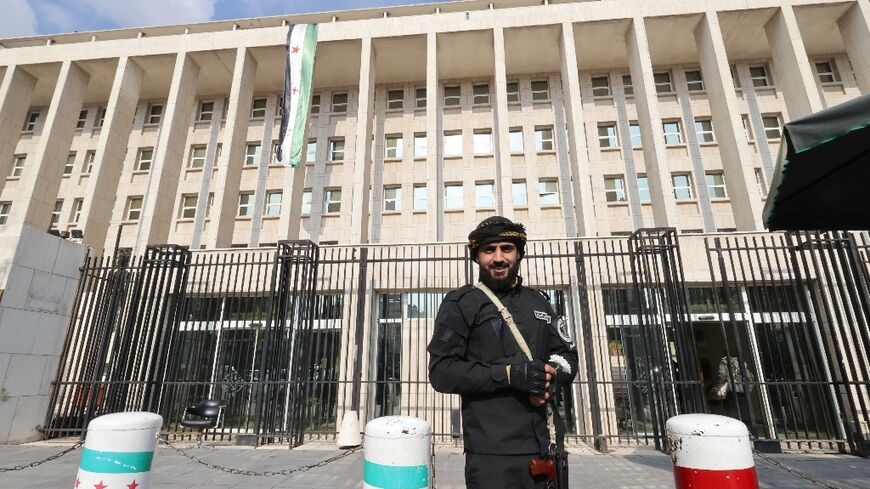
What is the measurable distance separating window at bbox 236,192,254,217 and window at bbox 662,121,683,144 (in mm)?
21544

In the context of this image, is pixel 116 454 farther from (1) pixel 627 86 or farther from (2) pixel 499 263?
(1) pixel 627 86

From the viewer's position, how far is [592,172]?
68.5 ft

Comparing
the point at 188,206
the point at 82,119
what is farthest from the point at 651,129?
the point at 82,119

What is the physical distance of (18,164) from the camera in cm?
2475

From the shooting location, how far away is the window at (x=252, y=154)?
23.1 meters

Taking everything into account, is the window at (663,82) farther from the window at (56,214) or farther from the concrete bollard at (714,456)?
the window at (56,214)

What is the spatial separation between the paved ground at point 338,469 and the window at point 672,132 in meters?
17.3

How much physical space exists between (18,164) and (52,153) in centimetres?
678

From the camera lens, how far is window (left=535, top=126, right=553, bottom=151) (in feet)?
71.2

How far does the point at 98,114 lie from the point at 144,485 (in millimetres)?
29730

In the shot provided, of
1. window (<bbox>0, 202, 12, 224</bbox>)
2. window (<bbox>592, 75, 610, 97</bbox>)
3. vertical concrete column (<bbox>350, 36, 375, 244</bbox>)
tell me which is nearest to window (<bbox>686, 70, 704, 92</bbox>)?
window (<bbox>592, 75, 610, 97</bbox>)

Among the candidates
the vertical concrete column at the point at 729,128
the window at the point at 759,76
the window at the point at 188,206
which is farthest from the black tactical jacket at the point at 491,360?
the window at the point at 759,76

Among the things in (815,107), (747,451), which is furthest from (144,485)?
(815,107)

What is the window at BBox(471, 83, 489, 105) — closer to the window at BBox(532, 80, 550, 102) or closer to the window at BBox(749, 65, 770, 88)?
the window at BBox(532, 80, 550, 102)
